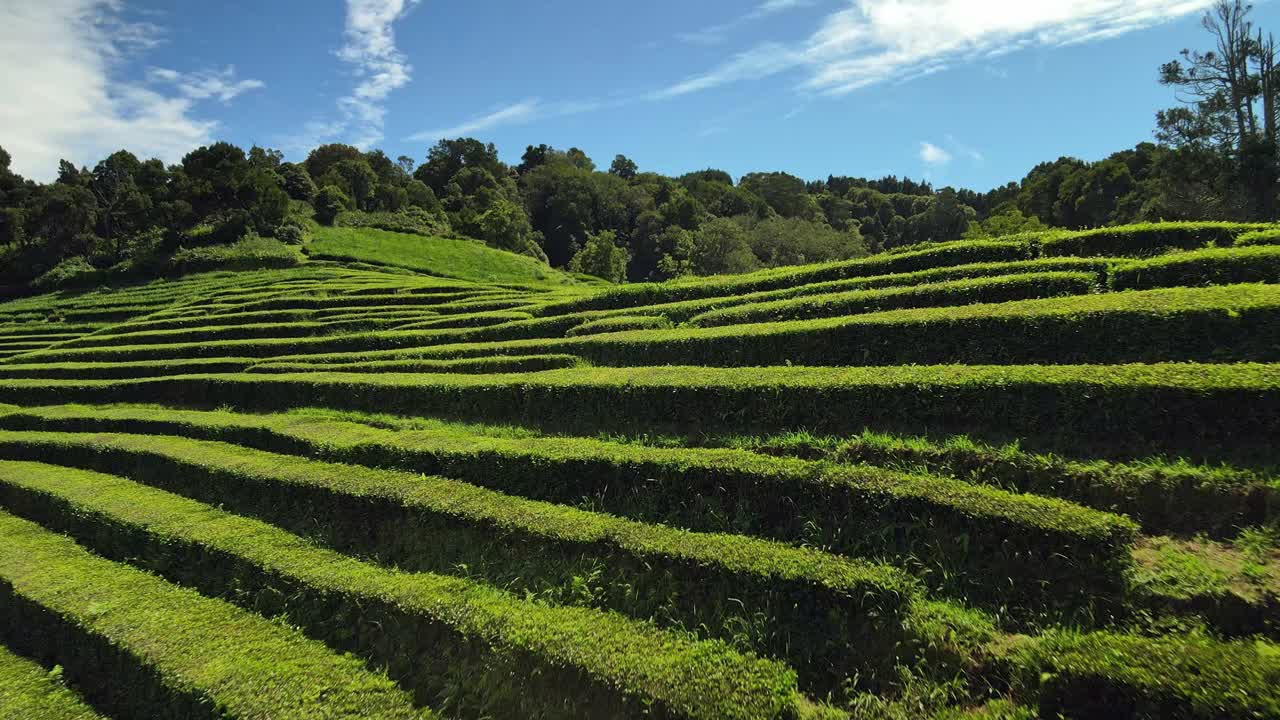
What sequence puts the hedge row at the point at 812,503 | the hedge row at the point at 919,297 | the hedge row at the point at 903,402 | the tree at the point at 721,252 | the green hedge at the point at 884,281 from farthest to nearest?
1. the tree at the point at 721,252
2. the green hedge at the point at 884,281
3. the hedge row at the point at 919,297
4. the hedge row at the point at 903,402
5. the hedge row at the point at 812,503

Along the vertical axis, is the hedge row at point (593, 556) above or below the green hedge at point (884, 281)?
below

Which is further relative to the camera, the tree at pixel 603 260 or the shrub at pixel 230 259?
the tree at pixel 603 260

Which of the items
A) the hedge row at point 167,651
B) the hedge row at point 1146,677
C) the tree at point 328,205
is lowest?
the hedge row at point 167,651

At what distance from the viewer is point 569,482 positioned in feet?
28.3

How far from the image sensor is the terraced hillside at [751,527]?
16.5ft

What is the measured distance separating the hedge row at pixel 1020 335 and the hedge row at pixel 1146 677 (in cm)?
514

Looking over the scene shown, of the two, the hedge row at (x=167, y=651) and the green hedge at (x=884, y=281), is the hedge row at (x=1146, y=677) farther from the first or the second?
the green hedge at (x=884, y=281)

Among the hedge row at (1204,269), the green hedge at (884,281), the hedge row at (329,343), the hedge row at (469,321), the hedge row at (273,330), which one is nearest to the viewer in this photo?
the hedge row at (1204,269)

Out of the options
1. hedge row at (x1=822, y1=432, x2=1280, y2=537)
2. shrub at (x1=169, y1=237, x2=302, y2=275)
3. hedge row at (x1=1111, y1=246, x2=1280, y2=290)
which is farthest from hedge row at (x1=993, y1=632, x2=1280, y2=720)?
shrub at (x1=169, y1=237, x2=302, y2=275)

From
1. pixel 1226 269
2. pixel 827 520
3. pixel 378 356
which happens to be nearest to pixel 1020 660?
pixel 827 520

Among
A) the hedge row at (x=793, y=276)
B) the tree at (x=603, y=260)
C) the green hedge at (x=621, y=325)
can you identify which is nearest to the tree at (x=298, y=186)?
the tree at (x=603, y=260)

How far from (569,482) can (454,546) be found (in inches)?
68.3

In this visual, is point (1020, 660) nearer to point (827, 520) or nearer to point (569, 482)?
point (827, 520)

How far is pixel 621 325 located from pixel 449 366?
4.52 meters
